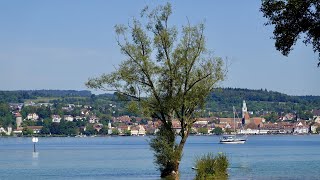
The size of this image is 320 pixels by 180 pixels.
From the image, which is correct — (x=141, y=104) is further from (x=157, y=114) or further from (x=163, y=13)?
(x=163, y=13)

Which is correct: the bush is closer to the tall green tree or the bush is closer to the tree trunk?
the tree trunk

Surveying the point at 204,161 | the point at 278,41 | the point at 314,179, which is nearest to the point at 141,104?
the point at 204,161

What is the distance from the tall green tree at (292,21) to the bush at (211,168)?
66.0 feet

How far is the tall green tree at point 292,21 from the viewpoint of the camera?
25.0m

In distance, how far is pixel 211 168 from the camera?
46.1 meters

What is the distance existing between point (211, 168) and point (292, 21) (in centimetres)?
2159

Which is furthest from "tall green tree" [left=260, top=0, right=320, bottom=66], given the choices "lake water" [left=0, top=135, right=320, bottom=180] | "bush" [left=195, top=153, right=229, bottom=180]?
"lake water" [left=0, top=135, right=320, bottom=180]

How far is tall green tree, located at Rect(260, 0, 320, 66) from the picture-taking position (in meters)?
25.0

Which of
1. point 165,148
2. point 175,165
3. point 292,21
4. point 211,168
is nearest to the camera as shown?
point 292,21

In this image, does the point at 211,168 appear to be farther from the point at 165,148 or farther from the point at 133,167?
the point at 133,167

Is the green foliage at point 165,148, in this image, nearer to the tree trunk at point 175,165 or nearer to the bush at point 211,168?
the tree trunk at point 175,165

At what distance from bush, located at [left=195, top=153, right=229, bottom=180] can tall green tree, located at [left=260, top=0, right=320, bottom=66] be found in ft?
66.0

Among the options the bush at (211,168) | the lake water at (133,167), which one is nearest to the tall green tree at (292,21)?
the bush at (211,168)

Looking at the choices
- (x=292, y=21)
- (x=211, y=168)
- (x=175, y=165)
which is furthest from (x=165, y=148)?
(x=292, y=21)
